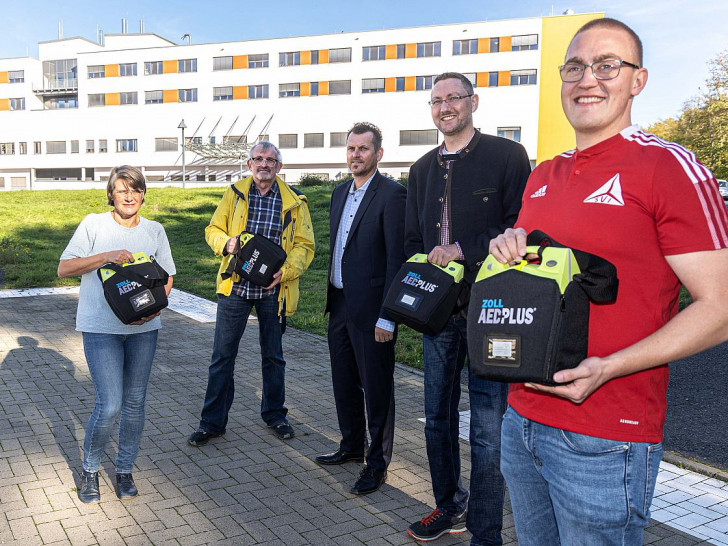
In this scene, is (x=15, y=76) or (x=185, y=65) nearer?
(x=185, y=65)

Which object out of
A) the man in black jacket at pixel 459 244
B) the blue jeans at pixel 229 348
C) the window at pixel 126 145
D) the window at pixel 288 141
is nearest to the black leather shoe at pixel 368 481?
the man in black jacket at pixel 459 244

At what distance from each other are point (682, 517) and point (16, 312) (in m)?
10.8

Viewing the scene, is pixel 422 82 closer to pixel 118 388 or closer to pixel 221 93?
pixel 221 93

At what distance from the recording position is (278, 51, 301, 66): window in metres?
56.5

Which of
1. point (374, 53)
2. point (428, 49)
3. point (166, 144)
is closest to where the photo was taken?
point (428, 49)

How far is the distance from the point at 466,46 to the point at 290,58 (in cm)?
1507

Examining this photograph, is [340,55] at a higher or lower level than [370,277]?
higher

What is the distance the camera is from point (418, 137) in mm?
52438

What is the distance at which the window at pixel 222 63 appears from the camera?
57.9 meters

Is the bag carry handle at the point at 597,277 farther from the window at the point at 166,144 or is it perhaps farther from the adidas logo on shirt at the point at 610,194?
the window at the point at 166,144

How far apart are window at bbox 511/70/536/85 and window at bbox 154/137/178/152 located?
29.6 meters

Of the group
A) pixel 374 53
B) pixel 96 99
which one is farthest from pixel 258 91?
pixel 96 99

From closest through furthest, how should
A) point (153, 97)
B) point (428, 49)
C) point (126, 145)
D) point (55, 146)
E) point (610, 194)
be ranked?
point (610, 194), point (428, 49), point (153, 97), point (126, 145), point (55, 146)

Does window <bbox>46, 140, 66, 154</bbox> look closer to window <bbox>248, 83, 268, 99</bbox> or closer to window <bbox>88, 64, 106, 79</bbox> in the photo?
window <bbox>88, 64, 106, 79</bbox>
